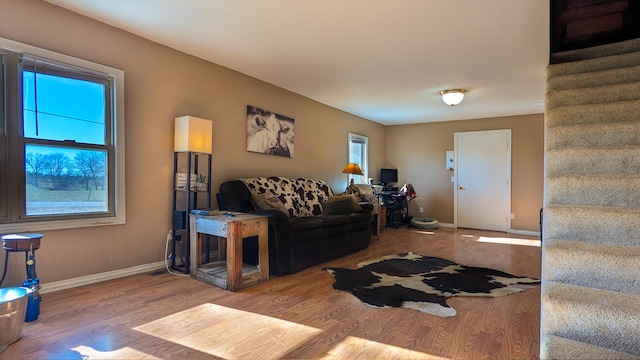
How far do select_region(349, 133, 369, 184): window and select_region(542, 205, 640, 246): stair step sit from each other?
4.81m

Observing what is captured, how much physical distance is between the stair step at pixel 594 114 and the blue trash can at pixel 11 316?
3528 mm

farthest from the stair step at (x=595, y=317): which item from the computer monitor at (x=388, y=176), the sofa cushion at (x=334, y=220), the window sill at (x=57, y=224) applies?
the computer monitor at (x=388, y=176)

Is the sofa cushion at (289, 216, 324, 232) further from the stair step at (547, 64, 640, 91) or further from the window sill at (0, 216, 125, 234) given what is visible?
the stair step at (547, 64, 640, 91)

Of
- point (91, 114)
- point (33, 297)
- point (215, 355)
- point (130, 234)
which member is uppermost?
point (91, 114)

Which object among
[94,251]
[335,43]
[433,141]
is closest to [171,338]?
[94,251]

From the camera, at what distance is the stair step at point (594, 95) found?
90.7 inches

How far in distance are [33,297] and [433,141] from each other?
22.7 feet

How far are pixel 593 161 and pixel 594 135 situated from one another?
0.24 meters

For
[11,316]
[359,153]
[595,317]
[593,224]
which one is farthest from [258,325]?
[359,153]

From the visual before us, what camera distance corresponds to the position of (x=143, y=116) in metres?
3.17

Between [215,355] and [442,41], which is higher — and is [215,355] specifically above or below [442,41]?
below

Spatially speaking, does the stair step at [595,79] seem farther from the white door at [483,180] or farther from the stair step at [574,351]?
the white door at [483,180]

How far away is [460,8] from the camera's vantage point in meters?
2.55

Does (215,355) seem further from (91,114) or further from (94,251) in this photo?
(91,114)
